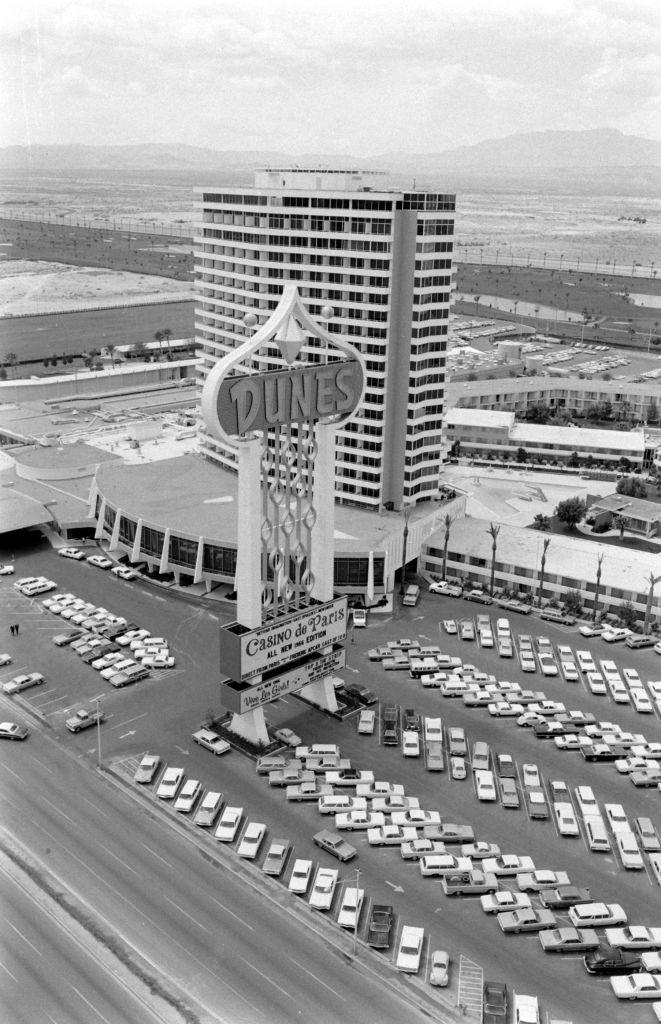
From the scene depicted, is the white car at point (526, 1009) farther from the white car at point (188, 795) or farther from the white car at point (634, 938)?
the white car at point (188, 795)

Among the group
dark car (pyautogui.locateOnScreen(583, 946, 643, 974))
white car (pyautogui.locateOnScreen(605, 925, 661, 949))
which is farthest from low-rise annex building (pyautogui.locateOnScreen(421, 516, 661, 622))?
dark car (pyautogui.locateOnScreen(583, 946, 643, 974))

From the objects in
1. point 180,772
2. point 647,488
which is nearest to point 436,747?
point 180,772

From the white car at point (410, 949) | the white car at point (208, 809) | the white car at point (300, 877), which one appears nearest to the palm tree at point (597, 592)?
the white car at point (208, 809)

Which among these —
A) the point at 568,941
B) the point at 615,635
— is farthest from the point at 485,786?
the point at 615,635

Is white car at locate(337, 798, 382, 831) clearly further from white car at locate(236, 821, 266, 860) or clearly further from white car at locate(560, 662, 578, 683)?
white car at locate(560, 662, 578, 683)

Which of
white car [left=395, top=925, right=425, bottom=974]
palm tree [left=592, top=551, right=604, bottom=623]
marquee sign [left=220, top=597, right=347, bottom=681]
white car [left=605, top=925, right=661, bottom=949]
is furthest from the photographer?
palm tree [left=592, top=551, right=604, bottom=623]

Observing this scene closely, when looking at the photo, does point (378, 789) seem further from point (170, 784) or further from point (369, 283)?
point (369, 283)

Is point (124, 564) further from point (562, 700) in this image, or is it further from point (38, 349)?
point (38, 349)
